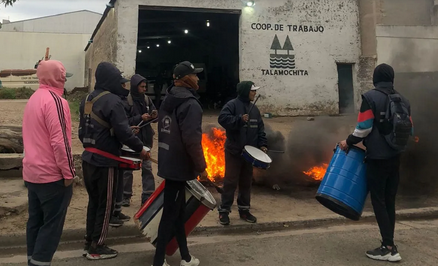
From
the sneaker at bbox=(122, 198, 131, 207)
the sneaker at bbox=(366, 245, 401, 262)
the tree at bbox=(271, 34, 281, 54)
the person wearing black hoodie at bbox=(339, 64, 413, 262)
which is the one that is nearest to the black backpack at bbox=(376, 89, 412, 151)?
the person wearing black hoodie at bbox=(339, 64, 413, 262)

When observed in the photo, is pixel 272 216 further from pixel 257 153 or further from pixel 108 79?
pixel 108 79

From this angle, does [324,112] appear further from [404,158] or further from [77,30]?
[77,30]

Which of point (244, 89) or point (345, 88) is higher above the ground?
point (345, 88)

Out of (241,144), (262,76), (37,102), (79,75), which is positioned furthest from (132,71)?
(79,75)

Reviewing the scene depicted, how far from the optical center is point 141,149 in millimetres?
3859

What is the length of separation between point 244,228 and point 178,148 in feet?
7.01

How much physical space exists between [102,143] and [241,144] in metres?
1.99

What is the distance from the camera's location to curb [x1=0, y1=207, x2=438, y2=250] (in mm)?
4289

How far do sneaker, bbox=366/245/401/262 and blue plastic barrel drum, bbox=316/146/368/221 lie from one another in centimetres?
42

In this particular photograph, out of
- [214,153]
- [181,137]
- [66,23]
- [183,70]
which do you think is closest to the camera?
[181,137]

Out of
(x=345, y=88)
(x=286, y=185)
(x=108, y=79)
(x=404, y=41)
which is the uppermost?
(x=404, y=41)

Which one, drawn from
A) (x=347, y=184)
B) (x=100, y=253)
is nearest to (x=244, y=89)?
(x=347, y=184)

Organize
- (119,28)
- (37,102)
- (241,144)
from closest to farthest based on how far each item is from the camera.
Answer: (37,102) → (241,144) → (119,28)

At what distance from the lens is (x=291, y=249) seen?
4195 mm
